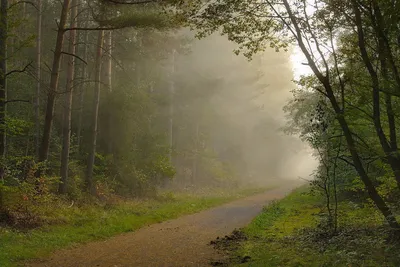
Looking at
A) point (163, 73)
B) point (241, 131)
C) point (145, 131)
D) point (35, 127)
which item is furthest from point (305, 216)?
point (241, 131)

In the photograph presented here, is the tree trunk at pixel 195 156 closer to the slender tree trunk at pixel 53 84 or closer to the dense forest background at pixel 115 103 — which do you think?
the dense forest background at pixel 115 103

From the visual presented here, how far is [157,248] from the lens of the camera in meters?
9.85

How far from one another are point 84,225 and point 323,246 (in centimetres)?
759

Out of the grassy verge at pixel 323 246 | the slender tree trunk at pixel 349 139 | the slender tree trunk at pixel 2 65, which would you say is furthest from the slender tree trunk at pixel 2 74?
the slender tree trunk at pixel 349 139

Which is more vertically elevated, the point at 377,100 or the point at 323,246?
the point at 377,100

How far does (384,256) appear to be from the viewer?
20.5 ft

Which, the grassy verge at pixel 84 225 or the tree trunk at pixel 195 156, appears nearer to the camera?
the grassy verge at pixel 84 225

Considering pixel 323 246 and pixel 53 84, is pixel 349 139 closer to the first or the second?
pixel 323 246

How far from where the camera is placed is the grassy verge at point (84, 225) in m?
8.75

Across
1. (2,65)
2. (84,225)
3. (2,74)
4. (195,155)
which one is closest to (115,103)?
(2,65)

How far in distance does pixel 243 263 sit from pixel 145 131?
1387cm

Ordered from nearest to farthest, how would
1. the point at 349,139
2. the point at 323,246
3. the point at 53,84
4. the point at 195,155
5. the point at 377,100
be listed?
the point at 377,100, the point at 349,139, the point at 323,246, the point at 53,84, the point at 195,155

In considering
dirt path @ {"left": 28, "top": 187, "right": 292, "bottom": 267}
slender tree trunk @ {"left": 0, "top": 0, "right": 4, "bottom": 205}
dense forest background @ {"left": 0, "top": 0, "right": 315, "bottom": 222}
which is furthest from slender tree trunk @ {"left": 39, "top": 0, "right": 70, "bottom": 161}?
dirt path @ {"left": 28, "top": 187, "right": 292, "bottom": 267}

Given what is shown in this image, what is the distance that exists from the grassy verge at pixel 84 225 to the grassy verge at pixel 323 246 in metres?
4.16
